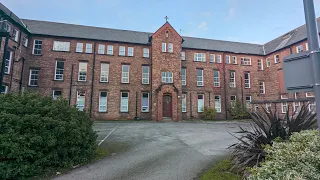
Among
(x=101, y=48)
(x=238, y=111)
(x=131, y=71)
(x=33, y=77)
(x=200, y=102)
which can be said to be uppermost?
(x=101, y=48)

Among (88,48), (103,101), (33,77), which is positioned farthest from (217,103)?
(33,77)

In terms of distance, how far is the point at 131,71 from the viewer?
22.5 m

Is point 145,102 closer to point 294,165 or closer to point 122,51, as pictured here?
point 122,51

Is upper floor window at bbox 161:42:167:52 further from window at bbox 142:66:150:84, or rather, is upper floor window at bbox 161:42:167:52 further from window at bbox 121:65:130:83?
window at bbox 121:65:130:83

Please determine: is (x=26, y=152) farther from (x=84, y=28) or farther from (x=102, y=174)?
(x=84, y=28)

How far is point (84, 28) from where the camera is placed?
80.7ft

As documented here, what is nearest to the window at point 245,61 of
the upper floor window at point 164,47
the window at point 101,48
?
the upper floor window at point 164,47

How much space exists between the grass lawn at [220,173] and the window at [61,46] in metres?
21.8

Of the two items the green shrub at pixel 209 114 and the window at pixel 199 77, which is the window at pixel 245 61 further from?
the green shrub at pixel 209 114

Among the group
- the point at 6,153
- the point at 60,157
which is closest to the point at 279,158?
the point at 60,157

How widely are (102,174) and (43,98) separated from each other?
325cm

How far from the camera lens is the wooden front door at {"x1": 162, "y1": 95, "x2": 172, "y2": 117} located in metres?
21.8

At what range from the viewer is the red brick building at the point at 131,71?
66.8 feet

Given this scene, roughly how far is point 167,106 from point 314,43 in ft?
65.8
